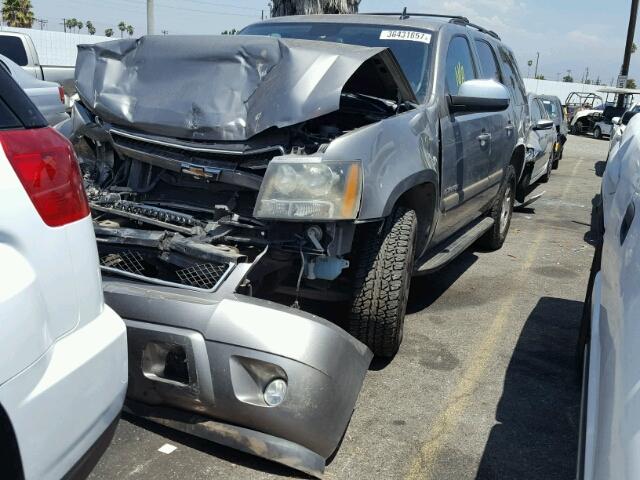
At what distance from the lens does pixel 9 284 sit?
1.52 metres

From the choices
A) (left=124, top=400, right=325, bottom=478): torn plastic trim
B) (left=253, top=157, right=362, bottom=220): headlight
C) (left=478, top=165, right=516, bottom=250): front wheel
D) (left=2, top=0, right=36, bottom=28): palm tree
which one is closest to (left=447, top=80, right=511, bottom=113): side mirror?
(left=253, top=157, right=362, bottom=220): headlight

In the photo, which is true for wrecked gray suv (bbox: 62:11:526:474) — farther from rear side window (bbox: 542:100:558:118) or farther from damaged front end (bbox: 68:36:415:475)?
rear side window (bbox: 542:100:558:118)

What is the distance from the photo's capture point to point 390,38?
444 centimetres

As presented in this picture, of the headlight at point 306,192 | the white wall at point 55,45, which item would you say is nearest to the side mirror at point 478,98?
the headlight at point 306,192

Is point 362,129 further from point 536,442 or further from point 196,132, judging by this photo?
point 536,442

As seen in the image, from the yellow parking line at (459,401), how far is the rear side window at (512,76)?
2357 mm

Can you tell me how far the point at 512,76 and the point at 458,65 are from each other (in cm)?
213

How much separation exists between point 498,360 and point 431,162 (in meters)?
1.31

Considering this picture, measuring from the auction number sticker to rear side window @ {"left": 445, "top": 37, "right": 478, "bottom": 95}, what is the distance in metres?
0.22

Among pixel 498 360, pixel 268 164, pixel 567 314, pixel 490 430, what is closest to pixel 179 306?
pixel 268 164

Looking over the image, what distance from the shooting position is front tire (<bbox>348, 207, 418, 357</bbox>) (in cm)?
327

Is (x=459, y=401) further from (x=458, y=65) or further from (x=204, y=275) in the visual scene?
(x=458, y=65)

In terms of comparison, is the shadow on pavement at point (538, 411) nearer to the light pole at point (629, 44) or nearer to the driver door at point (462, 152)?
the driver door at point (462, 152)

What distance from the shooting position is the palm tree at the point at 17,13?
1694 inches
